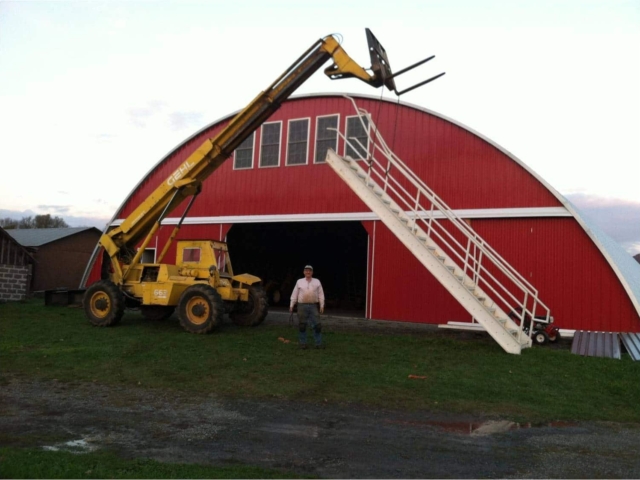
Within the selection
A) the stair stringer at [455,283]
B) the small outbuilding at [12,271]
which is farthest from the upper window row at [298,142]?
the small outbuilding at [12,271]

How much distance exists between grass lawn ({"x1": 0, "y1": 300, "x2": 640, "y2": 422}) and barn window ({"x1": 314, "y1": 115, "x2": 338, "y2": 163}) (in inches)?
309

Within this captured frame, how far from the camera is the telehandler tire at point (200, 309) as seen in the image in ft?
44.7

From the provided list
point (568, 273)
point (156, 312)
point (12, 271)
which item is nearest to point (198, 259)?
point (156, 312)

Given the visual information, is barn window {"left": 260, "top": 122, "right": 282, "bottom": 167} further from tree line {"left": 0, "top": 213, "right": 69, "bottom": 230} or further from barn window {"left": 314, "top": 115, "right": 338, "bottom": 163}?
tree line {"left": 0, "top": 213, "right": 69, "bottom": 230}

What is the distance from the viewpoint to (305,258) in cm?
2897

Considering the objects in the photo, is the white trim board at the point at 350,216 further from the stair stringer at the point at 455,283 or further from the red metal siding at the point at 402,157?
the stair stringer at the point at 455,283

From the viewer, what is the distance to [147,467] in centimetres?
518

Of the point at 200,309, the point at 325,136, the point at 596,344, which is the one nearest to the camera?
the point at 596,344

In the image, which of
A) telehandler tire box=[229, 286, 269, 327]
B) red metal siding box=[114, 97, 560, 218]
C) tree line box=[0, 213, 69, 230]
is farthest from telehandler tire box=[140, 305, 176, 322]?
tree line box=[0, 213, 69, 230]

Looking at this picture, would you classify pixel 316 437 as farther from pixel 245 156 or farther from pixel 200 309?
pixel 245 156

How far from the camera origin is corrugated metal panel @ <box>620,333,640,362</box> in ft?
38.7

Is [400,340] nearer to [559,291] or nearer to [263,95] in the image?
[559,291]

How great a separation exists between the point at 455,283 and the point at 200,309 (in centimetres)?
628

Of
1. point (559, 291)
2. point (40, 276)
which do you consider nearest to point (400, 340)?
point (559, 291)
